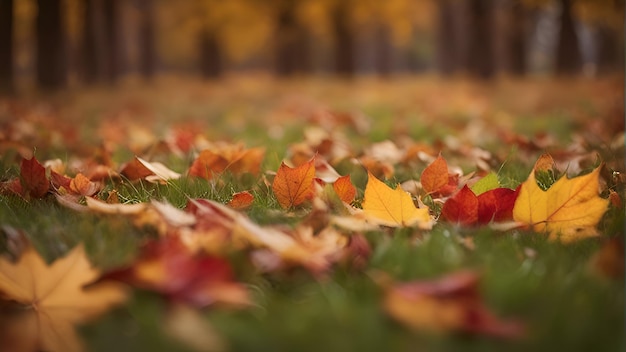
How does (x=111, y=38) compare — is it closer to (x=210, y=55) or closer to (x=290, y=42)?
(x=210, y=55)

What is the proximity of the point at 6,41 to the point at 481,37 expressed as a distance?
883 cm

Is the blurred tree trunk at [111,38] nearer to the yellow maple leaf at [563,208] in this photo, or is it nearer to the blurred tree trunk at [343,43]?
the blurred tree trunk at [343,43]

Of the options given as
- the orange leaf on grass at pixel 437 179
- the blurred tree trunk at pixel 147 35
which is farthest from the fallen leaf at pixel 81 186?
the blurred tree trunk at pixel 147 35

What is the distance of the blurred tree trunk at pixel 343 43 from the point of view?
17.9 meters

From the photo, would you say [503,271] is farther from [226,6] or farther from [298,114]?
[226,6]

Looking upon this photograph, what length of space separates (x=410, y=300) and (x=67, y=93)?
1010cm

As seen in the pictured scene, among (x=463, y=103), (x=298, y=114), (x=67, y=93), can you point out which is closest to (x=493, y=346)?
(x=298, y=114)

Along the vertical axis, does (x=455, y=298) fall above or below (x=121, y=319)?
above

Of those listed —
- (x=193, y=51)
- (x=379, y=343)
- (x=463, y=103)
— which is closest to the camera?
(x=379, y=343)

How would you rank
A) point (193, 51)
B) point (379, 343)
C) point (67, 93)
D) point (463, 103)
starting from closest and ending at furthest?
point (379, 343) < point (463, 103) < point (67, 93) < point (193, 51)

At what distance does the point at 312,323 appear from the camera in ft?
2.74

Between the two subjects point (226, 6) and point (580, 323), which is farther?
point (226, 6)

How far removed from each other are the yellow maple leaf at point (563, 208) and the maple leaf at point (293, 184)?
20.2 inches

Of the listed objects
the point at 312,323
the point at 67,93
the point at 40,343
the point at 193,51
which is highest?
the point at 312,323
